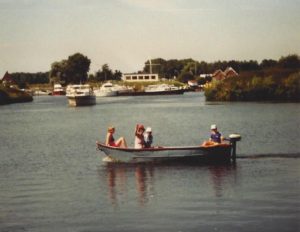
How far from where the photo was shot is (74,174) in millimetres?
31672

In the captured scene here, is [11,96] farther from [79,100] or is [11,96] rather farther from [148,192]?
[148,192]

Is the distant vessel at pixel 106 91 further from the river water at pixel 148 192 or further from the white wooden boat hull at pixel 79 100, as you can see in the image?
the river water at pixel 148 192

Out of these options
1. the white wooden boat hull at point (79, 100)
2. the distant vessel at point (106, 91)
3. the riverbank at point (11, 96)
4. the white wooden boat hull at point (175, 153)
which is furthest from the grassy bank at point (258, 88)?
the distant vessel at point (106, 91)

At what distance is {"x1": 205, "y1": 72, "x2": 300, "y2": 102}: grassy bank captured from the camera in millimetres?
103500

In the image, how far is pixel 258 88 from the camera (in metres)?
109

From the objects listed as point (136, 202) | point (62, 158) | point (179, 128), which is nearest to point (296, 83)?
point (179, 128)

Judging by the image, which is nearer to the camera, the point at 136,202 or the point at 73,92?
the point at 136,202

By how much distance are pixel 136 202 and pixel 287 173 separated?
8.77 meters

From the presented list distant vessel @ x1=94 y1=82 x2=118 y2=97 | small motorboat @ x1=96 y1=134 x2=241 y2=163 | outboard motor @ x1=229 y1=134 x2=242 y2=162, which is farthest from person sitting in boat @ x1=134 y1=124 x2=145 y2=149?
distant vessel @ x1=94 y1=82 x2=118 y2=97

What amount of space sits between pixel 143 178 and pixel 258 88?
3245 inches

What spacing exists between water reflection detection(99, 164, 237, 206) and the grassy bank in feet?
226

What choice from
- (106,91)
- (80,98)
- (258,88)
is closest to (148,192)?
(258,88)

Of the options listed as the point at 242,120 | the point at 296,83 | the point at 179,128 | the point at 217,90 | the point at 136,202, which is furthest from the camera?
the point at 217,90

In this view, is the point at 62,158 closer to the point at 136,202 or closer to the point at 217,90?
the point at 136,202
